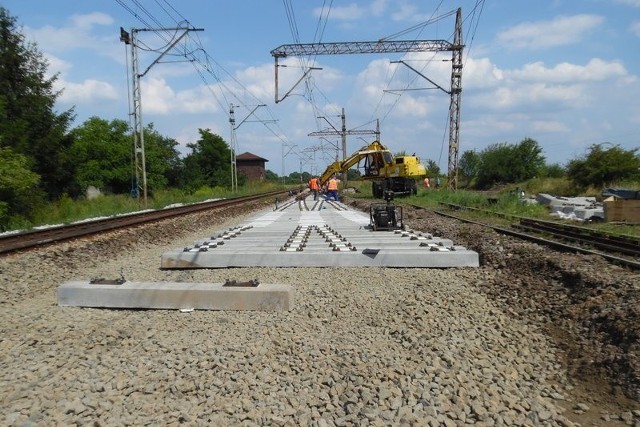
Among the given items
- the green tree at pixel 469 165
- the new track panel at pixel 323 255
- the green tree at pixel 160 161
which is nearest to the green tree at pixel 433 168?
the green tree at pixel 469 165

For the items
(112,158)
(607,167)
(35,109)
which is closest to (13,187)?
(35,109)

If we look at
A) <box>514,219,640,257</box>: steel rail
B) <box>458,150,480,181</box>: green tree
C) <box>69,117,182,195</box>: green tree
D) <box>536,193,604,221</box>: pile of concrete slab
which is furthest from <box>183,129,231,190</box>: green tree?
<box>514,219,640,257</box>: steel rail

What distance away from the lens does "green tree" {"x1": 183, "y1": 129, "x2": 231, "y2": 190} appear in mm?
71188

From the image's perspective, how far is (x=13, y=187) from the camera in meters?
19.9

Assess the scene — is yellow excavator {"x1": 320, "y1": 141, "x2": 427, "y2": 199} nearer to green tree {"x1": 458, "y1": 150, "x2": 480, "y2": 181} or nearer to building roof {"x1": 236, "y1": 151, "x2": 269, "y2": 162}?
green tree {"x1": 458, "y1": 150, "x2": 480, "y2": 181}

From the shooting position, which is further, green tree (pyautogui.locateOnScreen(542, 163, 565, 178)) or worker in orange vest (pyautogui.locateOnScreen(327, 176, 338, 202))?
green tree (pyautogui.locateOnScreen(542, 163, 565, 178))

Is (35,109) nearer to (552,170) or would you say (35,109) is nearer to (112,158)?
(112,158)

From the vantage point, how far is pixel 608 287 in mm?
6066

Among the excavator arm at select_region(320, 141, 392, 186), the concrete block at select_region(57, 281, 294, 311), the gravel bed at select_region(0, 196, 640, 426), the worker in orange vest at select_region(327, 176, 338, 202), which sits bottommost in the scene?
the gravel bed at select_region(0, 196, 640, 426)

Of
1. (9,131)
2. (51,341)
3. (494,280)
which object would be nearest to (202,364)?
(51,341)

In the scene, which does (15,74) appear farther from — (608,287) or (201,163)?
(201,163)

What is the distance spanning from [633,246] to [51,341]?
9.16m

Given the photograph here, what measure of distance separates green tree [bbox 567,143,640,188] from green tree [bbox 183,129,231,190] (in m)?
48.2

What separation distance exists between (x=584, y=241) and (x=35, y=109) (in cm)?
3269
